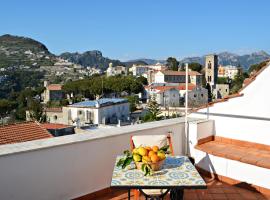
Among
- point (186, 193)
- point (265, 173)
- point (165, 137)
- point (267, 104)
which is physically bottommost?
point (186, 193)

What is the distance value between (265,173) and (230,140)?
1118 millimetres

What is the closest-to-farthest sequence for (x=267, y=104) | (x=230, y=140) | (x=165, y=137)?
(x=165, y=137)
(x=267, y=104)
(x=230, y=140)

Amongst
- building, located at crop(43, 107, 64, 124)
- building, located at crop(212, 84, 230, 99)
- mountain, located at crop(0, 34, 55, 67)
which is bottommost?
building, located at crop(43, 107, 64, 124)

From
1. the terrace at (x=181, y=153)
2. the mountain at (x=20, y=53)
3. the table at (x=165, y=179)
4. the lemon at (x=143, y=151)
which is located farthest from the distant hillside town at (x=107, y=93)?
the lemon at (x=143, y=151)

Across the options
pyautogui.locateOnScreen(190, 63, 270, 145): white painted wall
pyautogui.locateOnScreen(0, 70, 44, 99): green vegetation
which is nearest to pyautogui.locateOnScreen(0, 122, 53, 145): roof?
pyautogui.locateOnScreen(190, 63, 270, 145): white painted wall

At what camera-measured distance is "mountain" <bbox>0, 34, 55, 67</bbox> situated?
10824 centimetres

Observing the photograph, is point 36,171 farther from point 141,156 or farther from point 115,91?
point 115,91

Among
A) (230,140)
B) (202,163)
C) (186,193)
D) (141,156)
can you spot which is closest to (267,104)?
(230,140)

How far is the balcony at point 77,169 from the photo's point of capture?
112 inches

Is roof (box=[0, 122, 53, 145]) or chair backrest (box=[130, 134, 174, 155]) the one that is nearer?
chair backrest (box=[130, 134, 174, 155])

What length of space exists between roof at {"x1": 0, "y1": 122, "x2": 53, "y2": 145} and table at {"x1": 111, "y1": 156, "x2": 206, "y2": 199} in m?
2.94

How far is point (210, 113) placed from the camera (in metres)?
4.92

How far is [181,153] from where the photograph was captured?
4766 millimetres

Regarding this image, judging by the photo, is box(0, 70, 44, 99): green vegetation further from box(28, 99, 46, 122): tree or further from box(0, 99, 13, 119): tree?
box(28, 99, 46, 122): tree
